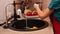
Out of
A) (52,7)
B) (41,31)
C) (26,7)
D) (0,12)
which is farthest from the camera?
(26,7)

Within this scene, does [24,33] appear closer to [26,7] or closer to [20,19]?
[20,19]

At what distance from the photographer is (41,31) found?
1503 mm

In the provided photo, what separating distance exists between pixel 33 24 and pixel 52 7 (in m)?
0.67

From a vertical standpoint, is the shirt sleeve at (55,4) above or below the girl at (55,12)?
above

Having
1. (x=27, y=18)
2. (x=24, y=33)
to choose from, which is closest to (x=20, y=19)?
(x=27, y=18)

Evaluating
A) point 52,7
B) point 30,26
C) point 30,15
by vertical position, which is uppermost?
point 52,7

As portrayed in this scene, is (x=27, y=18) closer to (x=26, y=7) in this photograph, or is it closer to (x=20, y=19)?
(x=20, y=19)

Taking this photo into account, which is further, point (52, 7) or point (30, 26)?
point (30, 26)

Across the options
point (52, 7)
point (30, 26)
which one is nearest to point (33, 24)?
point (30, 26)

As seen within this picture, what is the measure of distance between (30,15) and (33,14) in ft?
0.17

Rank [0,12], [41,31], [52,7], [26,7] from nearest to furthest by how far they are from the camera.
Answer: [52,7], [41,31], [0,12], [26,7]

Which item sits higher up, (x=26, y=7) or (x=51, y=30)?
(x=26, y=7)

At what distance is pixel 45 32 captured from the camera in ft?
4.81

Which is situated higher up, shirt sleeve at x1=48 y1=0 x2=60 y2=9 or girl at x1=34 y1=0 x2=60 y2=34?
shirt sleeve at x1=48 y1=0 x2=60 y2=9
